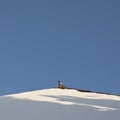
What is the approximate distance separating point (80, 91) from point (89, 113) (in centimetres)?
233

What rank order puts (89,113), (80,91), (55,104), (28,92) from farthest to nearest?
(80,91)
(28,92)
(55,104)
(89,113)

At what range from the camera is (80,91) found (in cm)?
657

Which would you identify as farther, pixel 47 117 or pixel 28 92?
pixel 28 92

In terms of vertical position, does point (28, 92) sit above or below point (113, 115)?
above

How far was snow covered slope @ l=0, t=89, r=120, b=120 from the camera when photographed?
401 cm

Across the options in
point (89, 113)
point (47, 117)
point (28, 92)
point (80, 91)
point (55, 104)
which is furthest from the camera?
point (80, 91)

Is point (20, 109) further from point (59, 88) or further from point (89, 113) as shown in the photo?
point (59, 88)

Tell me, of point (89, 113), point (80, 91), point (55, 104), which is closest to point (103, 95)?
point (80, 91)

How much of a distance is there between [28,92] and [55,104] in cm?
132

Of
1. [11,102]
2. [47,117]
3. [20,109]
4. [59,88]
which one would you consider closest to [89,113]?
[47,117]

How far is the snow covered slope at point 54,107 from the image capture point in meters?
4.01

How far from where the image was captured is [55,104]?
4887 millimetres

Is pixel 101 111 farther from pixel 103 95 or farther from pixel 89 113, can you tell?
pixel 103 95

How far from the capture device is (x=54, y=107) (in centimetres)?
464
